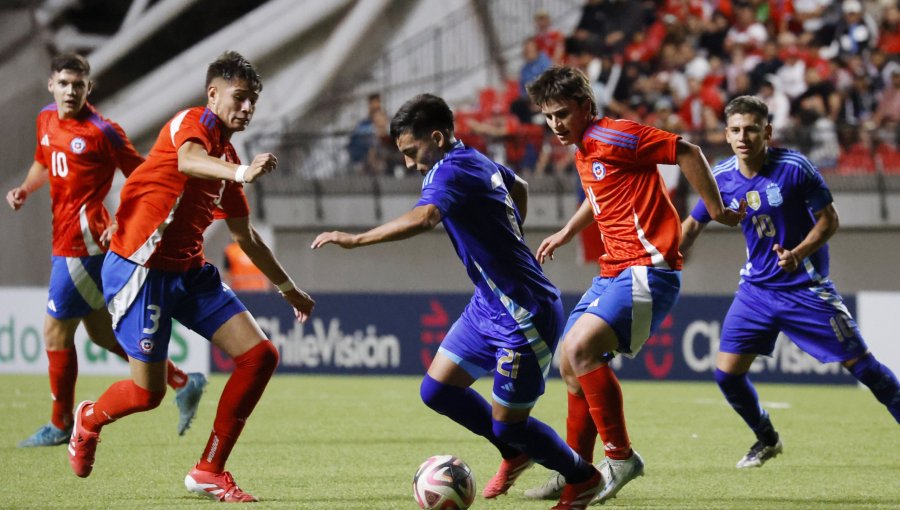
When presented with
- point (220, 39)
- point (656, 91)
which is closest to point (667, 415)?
point (656, 91)

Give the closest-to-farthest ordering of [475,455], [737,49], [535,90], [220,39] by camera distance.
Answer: [535,90]
[475,455]
[737,49]
[220,39]

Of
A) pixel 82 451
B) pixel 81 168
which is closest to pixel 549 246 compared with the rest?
pixel 82 451

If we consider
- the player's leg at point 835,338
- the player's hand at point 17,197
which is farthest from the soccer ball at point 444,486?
the player's hand at point 17,197

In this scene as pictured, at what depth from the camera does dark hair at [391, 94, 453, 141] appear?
538 cm

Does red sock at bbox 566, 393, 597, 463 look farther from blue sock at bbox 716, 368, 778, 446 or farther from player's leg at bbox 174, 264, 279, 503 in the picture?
player's leg at bbox 174, 264, 279, 503

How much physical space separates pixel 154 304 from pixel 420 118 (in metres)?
1.58

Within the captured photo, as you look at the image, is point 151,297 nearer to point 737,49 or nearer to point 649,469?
point 649,469

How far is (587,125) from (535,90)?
1.03ft

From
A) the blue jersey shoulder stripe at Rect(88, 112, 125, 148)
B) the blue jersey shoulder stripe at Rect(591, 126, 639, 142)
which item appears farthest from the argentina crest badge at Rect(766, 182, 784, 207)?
the blue jersey shoulder stripe at Rect(88, 112, 125, 148)

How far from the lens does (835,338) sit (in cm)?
729

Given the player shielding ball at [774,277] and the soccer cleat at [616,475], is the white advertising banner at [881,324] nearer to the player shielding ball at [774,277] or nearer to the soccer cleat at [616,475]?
the player shielding ball at [774,277]

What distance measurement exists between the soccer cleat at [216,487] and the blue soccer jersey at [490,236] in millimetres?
1467

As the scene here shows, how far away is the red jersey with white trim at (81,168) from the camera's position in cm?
789

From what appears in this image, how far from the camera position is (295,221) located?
17.6 metres
